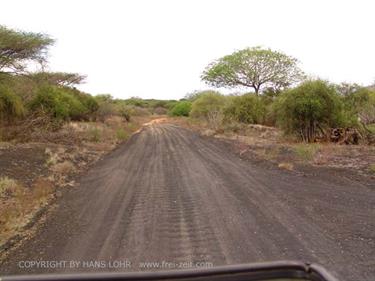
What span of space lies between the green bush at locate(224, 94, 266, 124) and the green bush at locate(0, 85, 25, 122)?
18.0m

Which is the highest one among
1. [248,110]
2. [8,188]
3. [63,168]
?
[248,110]

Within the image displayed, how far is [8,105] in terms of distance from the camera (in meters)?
22.4

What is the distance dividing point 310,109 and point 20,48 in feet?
52.4

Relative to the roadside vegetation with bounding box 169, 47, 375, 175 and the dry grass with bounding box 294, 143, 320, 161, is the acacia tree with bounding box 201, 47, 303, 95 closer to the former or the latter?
the roadside vegetation with bounding box 169, 47, 375, 175

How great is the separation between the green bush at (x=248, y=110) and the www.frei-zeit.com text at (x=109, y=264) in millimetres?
29222

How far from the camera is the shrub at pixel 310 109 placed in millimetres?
Result: 21297

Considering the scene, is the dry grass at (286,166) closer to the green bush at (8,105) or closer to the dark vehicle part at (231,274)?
the dark vehicle part at (231,274)

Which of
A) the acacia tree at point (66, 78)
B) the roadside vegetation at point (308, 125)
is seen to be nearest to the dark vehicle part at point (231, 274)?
the roadside vegetation at point (308, 125)

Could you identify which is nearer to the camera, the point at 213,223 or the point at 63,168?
the point at 213,223

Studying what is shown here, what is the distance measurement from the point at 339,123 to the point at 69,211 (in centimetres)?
1727

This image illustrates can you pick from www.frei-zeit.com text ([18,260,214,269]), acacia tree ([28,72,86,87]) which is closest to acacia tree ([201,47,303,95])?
acacia tree ([28,72,86,87])

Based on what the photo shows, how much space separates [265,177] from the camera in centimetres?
1196

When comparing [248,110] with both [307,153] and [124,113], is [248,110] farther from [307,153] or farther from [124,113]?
[124,113]

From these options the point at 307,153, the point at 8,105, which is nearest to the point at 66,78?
the point at 8,105
